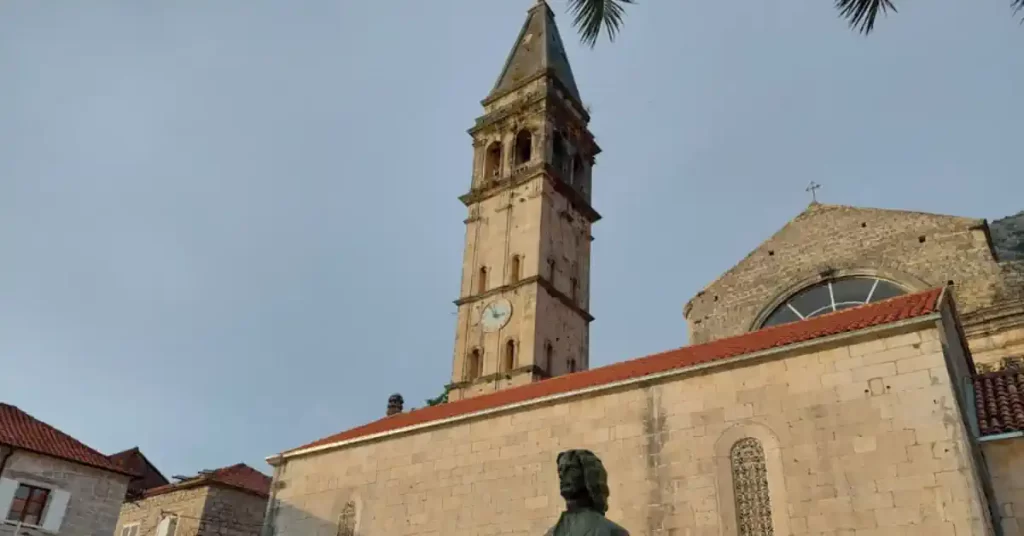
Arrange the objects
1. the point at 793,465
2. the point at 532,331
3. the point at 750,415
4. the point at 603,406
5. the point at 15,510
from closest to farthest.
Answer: the point at 793,465, the point at 750,415, the point at 603,406, the point at 15,510, the point at 532,331

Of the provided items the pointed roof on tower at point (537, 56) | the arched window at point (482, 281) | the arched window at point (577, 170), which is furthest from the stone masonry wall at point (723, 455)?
the pointed roof on tower at point (537, 56)

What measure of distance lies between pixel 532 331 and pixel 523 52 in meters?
15.7

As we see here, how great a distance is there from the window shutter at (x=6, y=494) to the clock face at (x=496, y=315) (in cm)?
1508

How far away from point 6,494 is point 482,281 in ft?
54.2

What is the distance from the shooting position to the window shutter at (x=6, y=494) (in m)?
19.6

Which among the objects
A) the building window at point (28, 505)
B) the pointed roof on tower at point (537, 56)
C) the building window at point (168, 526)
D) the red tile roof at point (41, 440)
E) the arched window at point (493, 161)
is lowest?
the building window at point (28, 505)

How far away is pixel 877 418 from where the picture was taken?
1116 cm

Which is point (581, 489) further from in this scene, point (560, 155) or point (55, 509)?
point (560, 155)

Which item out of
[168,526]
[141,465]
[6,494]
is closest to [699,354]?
[6,494]

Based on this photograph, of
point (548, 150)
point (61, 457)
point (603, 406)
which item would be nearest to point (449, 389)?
point (548, 150)

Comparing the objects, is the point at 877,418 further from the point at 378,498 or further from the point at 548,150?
the point at 548,150

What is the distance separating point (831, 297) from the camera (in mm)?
19969

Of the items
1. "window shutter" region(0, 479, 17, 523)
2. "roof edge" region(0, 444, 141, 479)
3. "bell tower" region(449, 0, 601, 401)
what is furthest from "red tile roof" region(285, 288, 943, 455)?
"bell tower" region(449, 0, 601, 401)

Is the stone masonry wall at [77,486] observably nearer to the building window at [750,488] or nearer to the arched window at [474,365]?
the arched window at [474,365]
